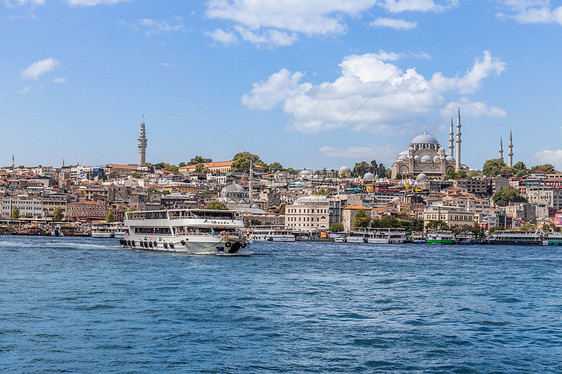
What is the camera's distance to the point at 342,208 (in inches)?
3760

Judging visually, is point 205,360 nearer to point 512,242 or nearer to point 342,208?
point 512,242

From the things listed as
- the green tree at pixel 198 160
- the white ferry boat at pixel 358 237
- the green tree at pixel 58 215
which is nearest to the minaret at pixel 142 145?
the green tree at pixel 198 160

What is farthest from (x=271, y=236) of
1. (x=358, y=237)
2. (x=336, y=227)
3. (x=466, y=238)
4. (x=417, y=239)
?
(x=466, y=238)

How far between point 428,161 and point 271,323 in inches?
5283

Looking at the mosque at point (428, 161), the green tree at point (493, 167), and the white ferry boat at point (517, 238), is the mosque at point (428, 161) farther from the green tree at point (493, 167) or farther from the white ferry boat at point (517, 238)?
the white ferry boat at point (517, 238)

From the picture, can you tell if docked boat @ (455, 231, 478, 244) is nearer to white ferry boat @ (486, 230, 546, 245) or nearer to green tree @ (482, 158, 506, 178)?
white ferry boat @ (486, 230, 546, 245)

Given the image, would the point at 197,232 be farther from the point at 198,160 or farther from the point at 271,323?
the point at 198,160

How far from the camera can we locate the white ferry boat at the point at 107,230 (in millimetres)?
79525

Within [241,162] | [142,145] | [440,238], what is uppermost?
[142,145]

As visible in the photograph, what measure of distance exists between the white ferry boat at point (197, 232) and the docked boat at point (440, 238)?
142 ft

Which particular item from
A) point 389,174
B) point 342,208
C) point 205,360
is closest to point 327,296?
point 205,360

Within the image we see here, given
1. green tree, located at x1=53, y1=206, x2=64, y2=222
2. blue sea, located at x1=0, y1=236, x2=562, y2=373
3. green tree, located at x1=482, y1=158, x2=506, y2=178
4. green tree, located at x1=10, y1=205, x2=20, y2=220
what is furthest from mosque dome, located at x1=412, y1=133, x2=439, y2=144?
blue sea, located at x1=0, y1=236, x2=562, y2=373

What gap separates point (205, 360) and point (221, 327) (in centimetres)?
284

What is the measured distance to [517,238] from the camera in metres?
79.2
